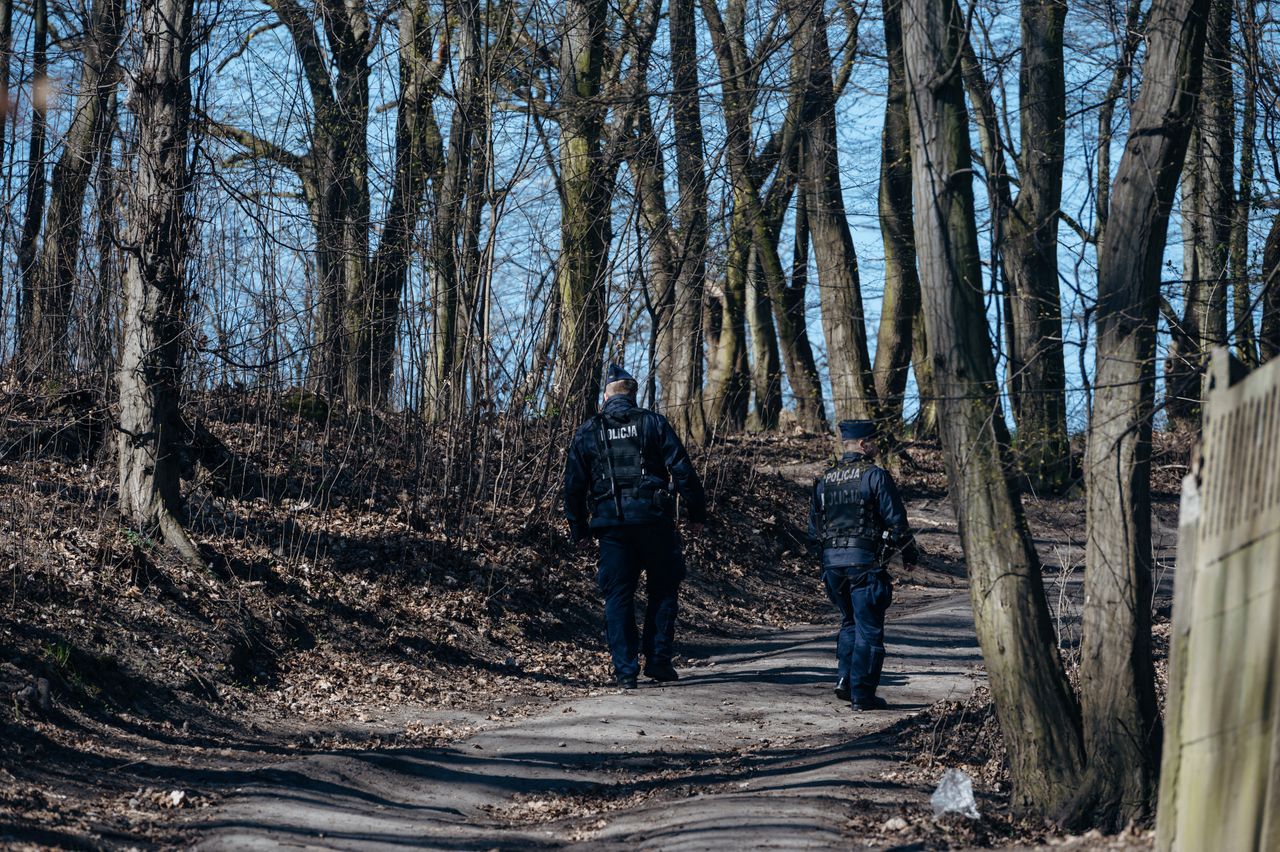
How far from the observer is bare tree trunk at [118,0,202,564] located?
10.6 m

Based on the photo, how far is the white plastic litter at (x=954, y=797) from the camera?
631 centimetres

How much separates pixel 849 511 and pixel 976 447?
313 centimetres

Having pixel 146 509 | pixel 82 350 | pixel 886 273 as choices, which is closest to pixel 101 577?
pixel 146 509

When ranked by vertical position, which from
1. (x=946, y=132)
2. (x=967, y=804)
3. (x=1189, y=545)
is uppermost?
(x=946, y=132)

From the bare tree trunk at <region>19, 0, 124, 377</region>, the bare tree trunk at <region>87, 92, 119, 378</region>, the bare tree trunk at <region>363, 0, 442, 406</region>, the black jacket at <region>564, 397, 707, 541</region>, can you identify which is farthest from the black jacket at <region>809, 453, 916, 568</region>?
the bare tree trunk at <region>19, 0, 124, 377</region>

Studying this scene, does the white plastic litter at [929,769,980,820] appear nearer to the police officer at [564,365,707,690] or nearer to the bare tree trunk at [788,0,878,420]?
the police officer at [564,365,707,690]

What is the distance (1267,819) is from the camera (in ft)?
12.0

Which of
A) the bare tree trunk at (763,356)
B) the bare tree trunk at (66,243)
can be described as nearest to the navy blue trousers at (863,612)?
the bare tree trunk at (66,243)

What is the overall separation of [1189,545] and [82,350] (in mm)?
10746

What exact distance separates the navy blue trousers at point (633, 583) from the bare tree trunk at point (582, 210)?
3.73 meters

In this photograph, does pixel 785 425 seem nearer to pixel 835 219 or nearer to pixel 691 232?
pixel 835 219

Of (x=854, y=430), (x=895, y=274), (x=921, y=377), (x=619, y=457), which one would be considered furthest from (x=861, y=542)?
(x=921, y=377)

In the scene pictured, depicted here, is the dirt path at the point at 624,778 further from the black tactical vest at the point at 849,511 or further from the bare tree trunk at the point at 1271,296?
the bare tree trunk at the point at 1271,296

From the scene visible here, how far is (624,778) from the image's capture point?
25.4ft
